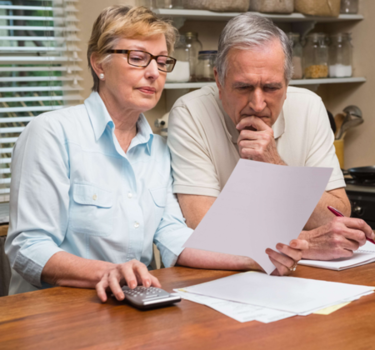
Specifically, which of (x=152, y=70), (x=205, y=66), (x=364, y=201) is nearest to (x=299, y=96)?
(x=152, y=70)

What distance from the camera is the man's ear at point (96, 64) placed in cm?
138

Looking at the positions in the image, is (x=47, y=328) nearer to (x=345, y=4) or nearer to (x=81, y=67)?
(x=81, y=67)

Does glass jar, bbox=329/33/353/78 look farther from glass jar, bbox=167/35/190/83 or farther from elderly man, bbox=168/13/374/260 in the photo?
elderly man, bbox=168/13/374/260

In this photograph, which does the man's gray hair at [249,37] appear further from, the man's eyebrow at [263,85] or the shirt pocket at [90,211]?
the shirt pocket at [90,211]

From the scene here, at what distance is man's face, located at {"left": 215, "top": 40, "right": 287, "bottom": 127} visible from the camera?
1349 mm

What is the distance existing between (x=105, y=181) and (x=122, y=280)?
369 mm

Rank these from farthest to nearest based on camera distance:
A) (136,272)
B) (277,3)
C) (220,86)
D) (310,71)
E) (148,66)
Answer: (310,71) < (277,3) < (220,86) < (148,66) < (136,272)

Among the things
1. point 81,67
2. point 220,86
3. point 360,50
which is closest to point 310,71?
point 360,50

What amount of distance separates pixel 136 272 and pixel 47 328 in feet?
0.69

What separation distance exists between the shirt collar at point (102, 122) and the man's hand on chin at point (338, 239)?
A: 54cm

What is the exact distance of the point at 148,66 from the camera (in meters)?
1.33

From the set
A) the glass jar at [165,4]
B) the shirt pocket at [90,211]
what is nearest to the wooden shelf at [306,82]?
the glass jar at [165,4]

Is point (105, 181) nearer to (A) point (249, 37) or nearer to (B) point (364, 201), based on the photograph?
(A) point (249, 37)

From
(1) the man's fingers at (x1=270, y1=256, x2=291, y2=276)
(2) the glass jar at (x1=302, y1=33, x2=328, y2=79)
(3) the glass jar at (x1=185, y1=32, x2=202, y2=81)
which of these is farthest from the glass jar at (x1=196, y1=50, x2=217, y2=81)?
(1) the man's fingers at (x1=270, y1=256, x2=291, y2=276)
